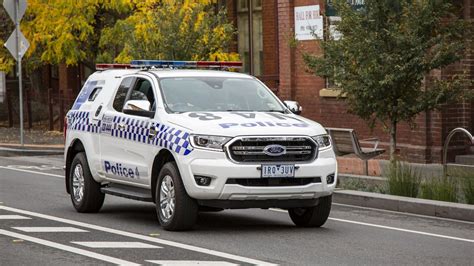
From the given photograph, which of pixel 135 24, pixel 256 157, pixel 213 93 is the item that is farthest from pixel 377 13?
pixel 135 24

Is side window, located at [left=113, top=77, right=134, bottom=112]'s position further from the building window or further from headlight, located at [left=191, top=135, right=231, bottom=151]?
the building window

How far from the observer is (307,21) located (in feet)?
87.9

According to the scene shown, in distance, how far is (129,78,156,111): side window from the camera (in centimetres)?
1443

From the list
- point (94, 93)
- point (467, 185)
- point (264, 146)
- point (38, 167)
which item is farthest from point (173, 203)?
point (38, 167)

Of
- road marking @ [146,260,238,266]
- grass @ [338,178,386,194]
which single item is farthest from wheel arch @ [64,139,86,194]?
road marking @ [146,260,238,266]

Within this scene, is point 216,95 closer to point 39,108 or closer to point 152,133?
point 152,133

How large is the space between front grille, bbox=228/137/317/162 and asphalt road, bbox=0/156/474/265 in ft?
2.60

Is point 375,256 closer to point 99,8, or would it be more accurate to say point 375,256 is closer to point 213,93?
point 213,93

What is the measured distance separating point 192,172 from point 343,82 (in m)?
6.11

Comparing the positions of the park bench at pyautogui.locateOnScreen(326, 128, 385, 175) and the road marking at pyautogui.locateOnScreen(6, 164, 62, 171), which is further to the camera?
the road marking at pyautogui.locateOnScreen(6, 164, 62, 171)

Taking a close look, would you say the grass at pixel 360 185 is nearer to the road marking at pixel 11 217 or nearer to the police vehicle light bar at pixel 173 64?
the police vehicle light bar at pixel 173 64

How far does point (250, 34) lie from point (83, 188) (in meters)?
15.1

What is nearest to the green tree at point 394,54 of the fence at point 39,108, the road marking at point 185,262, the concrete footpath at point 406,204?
the concrete footpath at point 406,204

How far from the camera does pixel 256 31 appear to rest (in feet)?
98.2
